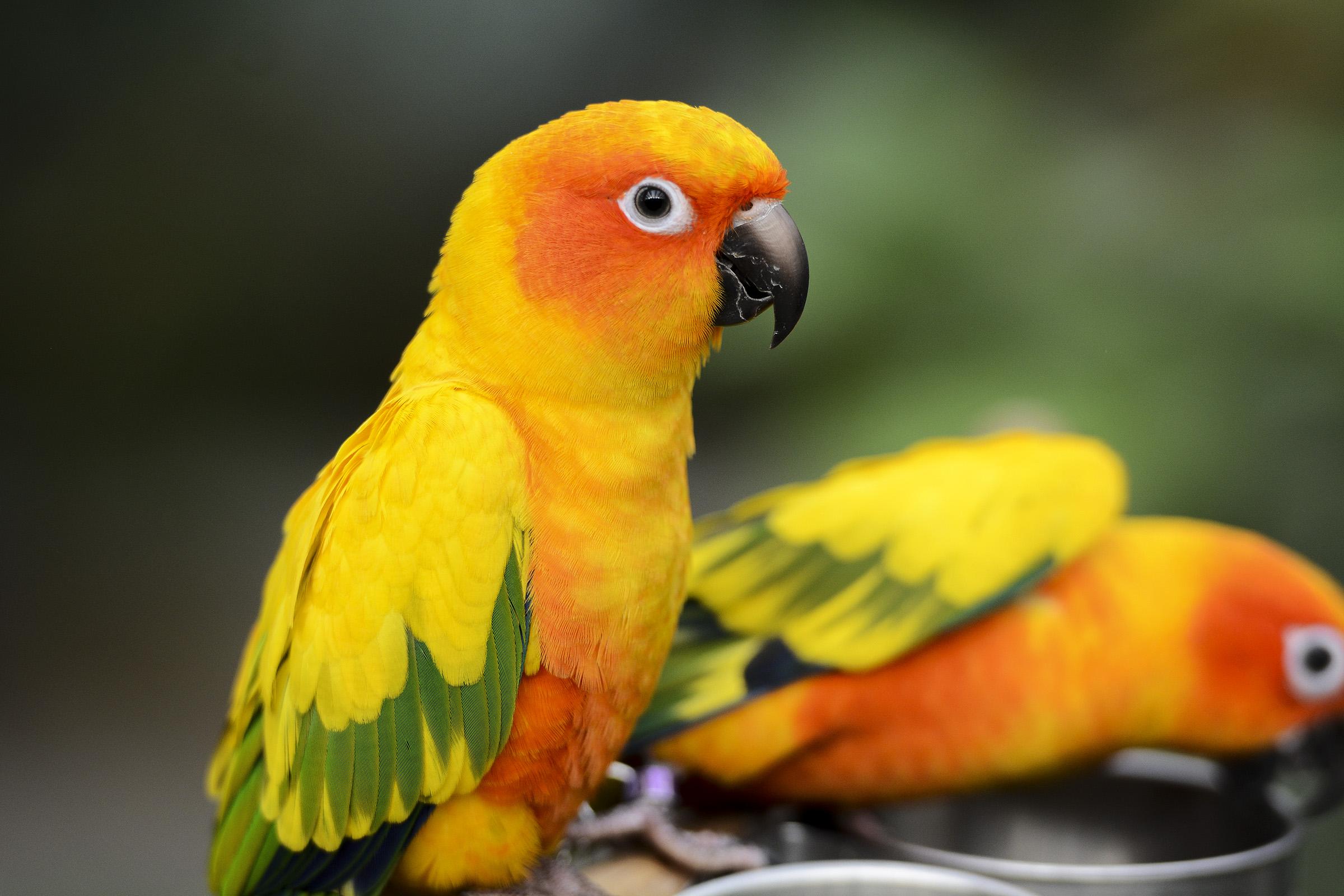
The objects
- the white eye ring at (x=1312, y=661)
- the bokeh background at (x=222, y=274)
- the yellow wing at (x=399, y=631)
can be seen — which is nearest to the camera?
the yellow wing at (x=399, y=631)

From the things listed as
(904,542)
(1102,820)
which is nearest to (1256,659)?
(1102,820)

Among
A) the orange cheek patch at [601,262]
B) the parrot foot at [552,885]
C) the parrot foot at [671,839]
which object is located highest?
the orange cheek patch at [601,262]

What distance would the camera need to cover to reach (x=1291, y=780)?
75 cm

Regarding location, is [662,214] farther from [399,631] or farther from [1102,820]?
[1102,820]

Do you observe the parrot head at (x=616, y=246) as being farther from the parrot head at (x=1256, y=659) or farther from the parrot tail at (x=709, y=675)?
the parrot head at (x=1256, y=659)

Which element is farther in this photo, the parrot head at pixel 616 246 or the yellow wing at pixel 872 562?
the yellow wing at pixel 872 562

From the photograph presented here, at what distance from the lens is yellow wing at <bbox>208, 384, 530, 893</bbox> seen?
0.39 metres

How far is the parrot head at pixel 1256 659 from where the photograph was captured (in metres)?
0.69

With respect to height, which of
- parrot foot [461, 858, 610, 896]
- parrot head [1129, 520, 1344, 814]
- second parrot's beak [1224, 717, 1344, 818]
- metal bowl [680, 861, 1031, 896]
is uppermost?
parrot head [1129, 520, 1344, 814]

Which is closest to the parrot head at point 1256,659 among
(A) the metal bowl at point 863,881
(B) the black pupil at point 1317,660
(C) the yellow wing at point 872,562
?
(B) the black pupil at point 1317,660

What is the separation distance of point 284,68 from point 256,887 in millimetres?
427

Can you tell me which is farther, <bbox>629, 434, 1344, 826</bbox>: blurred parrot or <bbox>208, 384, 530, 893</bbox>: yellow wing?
<bbox>629, 434, 1344, 826</bbox>: blurred parrot

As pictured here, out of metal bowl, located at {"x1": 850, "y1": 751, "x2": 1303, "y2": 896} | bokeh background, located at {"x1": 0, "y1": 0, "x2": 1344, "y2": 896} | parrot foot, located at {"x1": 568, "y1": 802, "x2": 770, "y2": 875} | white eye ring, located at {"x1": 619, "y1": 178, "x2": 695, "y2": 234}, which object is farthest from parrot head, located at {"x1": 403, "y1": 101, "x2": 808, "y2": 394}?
metal bowl, located at {"x1": 850, "y1": 751, "x2": 1303, "y2": 896}

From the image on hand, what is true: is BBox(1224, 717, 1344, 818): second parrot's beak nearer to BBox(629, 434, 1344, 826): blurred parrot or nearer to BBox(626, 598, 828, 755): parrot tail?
BBox(629, 434, 1344, 826): blurred parrot
